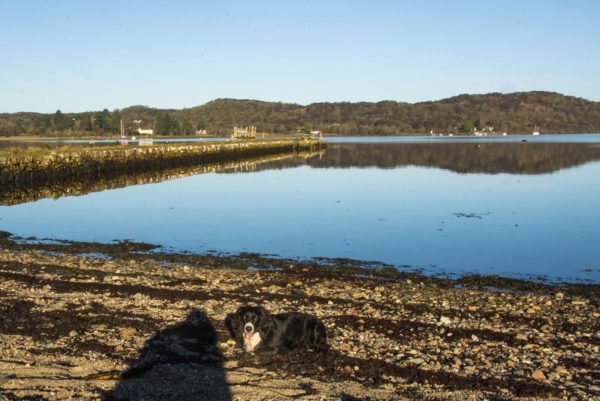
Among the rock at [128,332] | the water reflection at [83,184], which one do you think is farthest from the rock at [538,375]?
the water reflection at [83,184]

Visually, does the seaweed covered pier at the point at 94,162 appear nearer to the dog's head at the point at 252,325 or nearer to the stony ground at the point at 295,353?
the stony ground at the point at 295,353

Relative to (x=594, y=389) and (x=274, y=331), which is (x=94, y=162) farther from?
(x=594, y=389)

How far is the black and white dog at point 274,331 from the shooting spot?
7.23m

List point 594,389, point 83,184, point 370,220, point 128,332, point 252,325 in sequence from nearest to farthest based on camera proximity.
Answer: point 594,389
point 252,325
point 128,332
point 370,220
point 83,184

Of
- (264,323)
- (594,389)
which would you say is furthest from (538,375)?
(264,323)

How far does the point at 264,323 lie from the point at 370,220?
54.7ft

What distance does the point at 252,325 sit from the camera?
7.14 m

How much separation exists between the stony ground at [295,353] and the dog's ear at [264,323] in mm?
380

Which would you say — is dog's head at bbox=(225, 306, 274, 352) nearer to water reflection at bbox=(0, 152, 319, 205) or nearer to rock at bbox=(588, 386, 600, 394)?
rock at bbox=(588, 386, 600, 394)

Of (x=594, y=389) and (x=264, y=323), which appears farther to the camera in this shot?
(x=264, y=323)

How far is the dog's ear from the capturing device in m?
7.26

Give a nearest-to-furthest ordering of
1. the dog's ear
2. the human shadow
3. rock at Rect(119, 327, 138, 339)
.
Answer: the human shadow
the dog's ear
rock at Rect(119, 327, 138, 339)

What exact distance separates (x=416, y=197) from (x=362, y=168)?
962 inches

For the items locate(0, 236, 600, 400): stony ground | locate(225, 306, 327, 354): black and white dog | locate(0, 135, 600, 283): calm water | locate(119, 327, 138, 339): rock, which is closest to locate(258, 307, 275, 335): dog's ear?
locate(225, 306, 327, 354): black and white dog
